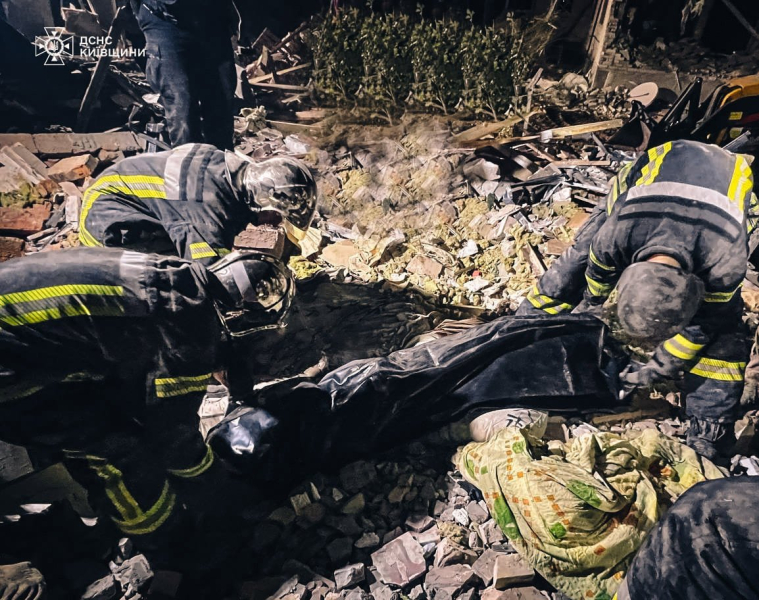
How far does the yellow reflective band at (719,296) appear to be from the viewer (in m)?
2.38

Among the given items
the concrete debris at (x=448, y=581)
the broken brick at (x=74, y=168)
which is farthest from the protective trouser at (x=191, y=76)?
the concrete debris at (x=448, y=581)

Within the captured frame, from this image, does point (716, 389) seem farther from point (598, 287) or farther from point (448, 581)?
point (448, 581)

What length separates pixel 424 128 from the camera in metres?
3.94

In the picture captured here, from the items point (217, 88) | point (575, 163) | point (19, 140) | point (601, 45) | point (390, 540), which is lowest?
point (390, 540)

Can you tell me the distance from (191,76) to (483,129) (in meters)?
2.31

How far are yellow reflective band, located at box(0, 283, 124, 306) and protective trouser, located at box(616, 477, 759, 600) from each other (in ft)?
7.29

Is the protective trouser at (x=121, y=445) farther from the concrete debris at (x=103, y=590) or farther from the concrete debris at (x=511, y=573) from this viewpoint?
the concrete debris at (x=511, y=573)

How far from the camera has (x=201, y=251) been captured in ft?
9.79

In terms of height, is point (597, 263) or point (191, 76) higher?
point (191, 76)

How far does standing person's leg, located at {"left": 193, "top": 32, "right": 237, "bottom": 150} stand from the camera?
337 cm

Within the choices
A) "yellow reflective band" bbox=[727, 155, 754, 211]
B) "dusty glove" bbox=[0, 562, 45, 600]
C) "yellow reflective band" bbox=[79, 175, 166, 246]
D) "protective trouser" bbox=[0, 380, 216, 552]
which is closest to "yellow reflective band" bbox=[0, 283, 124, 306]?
"protective trouser" bbox=[0, 380, 216, 552]

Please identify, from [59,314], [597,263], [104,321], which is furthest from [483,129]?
[59,314]

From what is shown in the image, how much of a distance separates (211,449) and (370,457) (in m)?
0.86

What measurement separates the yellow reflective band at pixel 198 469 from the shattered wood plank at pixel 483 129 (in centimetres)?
313
